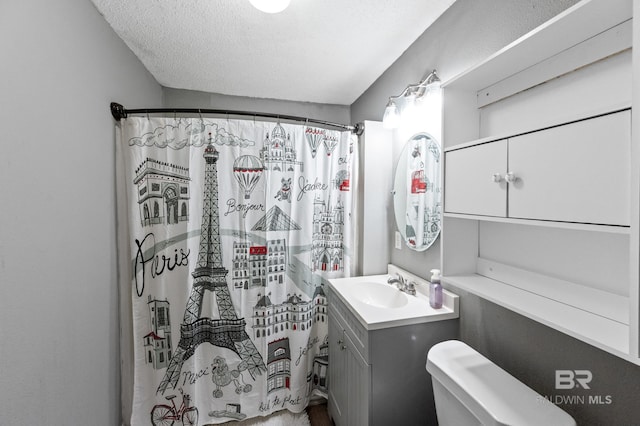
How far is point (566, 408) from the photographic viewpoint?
0.84 m

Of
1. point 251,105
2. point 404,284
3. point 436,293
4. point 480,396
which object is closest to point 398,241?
point 404,284

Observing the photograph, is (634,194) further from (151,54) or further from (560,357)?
(151,54)

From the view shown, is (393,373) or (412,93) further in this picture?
(412,93)

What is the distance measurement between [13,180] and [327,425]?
2.07 metres

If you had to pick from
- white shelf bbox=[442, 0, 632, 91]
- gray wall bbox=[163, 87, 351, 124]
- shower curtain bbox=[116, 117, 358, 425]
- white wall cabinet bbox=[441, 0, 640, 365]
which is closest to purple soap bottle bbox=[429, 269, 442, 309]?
white wall cabinet bbox=[441, 0, 640, 365]

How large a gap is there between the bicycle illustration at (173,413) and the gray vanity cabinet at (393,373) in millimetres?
1047

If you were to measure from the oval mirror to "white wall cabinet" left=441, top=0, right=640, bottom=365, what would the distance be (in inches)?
12.5

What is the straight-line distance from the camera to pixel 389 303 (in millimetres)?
1638

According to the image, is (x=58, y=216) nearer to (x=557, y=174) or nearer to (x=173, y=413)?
(x=173, y=413)

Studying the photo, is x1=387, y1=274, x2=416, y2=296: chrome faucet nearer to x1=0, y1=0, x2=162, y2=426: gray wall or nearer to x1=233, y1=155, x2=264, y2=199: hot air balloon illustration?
x1=233, y1=155, x2=264, y2=199: hot air balloon illustration

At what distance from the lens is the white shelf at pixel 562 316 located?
1.92ft

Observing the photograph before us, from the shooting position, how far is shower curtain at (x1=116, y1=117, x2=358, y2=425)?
1.54m

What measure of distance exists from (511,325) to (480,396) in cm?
36

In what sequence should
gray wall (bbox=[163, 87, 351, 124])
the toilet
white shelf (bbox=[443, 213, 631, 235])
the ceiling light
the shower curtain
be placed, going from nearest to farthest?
white shelf (bbox=[443, 213, 631, 235])
the toilet
the ceiling light
the shower curtain
gray wall (bbox=[163, 87, 351, 124])
